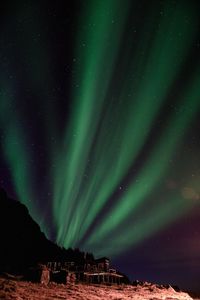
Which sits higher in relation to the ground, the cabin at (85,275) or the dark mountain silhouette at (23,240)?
the dark mountain silhouette at (23,240)

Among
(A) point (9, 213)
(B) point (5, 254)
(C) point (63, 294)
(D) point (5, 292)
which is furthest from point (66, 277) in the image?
(A) point (9, 213)

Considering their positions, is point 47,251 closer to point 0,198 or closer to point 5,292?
point 0,198

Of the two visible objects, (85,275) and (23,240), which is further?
(23,240)

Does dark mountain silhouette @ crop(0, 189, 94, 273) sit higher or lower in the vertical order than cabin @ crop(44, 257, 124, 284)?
higher

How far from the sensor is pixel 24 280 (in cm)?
1503

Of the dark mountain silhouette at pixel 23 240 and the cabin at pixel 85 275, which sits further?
the dark mountain silhouette at pixel 23 240

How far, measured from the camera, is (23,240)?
187ft

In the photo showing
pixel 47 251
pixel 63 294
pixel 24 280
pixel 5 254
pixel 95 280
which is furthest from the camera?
pixel 47 251

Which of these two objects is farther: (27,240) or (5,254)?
(27,240)

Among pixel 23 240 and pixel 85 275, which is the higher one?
pixel 23 240

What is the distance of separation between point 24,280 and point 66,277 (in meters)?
3.01

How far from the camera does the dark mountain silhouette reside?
167 feet

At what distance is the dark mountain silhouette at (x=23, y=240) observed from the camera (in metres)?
50.9

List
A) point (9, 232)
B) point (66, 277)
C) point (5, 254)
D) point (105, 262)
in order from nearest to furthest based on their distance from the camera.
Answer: point (66, 277) < point (105, 262) < point (5, 254) < point (9, 232)
